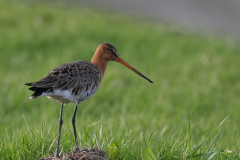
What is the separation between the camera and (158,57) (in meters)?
10.7

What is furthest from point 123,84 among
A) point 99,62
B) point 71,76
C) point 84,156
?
point 84,156

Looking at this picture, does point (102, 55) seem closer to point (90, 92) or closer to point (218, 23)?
point (90, 92)

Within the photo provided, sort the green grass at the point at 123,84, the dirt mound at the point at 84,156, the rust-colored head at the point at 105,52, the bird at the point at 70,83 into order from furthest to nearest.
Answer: the rust-colored head at the point at 105,52
the green grass at the point at 123,84
the bird at the point at 70,83
the dirt mound at the point at 84,156

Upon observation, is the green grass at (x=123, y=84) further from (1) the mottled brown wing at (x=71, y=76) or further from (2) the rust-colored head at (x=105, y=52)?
(2) the rust-colored head at (x=105, y=52)

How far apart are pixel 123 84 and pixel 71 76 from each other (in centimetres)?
457

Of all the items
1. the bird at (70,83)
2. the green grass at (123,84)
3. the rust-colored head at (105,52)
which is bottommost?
the green grass at (123,84)

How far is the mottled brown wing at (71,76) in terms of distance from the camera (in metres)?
4.13

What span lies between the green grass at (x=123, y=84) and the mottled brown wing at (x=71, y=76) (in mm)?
568

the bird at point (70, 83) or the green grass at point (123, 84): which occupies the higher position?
the bird at point (70, 83)

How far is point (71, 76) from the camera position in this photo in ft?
14.3

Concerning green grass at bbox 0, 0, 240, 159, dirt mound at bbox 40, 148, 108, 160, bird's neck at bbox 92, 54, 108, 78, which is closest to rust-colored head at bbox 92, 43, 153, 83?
bird's neck at bbox 92, 54, 108, 78

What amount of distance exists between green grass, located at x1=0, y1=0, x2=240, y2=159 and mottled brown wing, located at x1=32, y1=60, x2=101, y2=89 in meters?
0.57

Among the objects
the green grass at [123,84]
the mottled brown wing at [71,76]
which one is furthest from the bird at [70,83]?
the green grass at [123,84]

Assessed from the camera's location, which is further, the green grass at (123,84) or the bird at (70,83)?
the green grass at (123,84)
